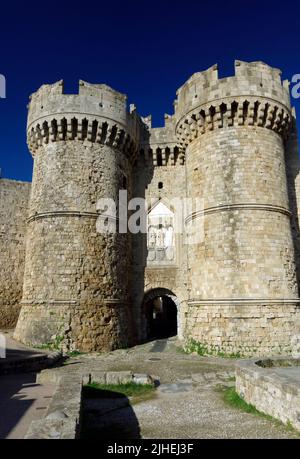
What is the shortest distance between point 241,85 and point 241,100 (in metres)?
0.54

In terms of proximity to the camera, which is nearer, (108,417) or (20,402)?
(108,417)

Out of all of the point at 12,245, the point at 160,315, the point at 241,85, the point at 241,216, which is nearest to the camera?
the point at 241,216

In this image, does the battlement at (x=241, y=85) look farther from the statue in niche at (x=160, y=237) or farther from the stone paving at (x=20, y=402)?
the stone paving at (x=20, y=402)

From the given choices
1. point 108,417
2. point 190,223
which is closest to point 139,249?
point 190,223

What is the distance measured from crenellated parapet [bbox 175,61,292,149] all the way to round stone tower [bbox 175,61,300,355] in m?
0.03

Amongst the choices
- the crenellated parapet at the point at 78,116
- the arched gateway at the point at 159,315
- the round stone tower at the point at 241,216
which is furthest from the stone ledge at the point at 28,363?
the crenellated parapet at the point at 78,116

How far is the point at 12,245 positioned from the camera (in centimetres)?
1495

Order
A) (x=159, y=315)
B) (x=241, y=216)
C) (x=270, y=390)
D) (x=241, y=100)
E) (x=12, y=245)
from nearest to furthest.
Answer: (x=270, y=390)
(x=241, y=216)
(x=241, y=100)
(x=12, y=245)
(x=159, y=315)

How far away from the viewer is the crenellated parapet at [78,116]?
12445 millimetres

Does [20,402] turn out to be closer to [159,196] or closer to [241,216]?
[241,216]

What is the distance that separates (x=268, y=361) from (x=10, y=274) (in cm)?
1124

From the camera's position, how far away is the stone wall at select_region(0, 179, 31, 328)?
47.2ft
